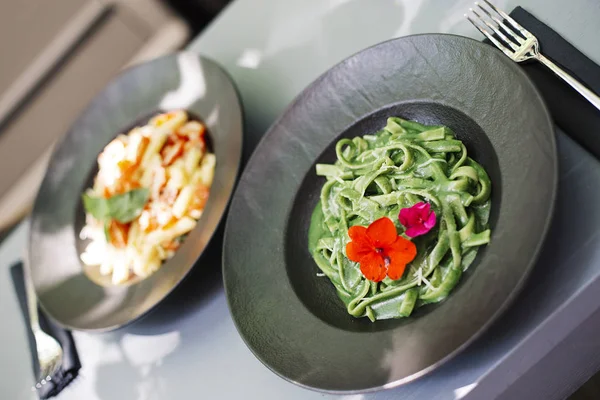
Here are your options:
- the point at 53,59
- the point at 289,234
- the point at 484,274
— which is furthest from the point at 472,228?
the point at 53,59

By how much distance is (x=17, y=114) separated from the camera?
3771 mm

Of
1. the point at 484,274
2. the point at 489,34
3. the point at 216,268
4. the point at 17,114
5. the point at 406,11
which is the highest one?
the point at 489,34

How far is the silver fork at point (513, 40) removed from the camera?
116cm

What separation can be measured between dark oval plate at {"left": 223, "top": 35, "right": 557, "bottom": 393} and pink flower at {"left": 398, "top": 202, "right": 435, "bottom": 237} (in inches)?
4.4

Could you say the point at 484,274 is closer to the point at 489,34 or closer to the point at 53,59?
the point at 489,34

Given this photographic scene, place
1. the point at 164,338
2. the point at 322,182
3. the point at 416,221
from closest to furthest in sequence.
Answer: the point at 416,221, the point at 322,182, the point at 164,338

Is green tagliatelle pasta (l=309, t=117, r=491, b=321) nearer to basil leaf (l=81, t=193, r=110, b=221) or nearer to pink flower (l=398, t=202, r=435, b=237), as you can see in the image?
pink flower (l=398, t=202, r=435, b=237)

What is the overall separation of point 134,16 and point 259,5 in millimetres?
1921

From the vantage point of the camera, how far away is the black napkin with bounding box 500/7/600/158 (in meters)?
1.14

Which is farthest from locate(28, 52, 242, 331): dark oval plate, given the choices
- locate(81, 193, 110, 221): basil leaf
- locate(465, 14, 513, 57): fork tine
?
locate(465, 14, 513, 57): fork tine

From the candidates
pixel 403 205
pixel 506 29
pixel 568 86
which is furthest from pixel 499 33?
pixel 403 205

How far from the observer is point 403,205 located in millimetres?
1205

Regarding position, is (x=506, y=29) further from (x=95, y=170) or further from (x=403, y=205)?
(x=95, y=170)

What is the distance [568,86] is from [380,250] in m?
0.50
